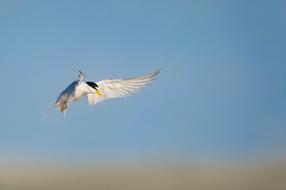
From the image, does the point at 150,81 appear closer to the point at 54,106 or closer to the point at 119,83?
the point at 119,83

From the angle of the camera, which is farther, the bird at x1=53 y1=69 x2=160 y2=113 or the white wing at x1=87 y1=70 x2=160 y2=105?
the white wing at x1=87 y1=70 x2=160 y2=105

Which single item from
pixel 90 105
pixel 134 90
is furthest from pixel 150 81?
pixel 90 105

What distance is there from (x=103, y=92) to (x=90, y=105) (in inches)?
13.3

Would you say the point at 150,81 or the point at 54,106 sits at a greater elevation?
the point at 150,81

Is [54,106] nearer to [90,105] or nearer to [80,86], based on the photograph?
[80,86]

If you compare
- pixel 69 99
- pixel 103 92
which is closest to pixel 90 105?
pixel 103 92

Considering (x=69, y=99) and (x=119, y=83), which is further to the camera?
(x=119, y=83)

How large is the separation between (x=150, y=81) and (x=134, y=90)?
47cm

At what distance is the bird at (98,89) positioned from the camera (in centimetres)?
772

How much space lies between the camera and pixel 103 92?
884cm

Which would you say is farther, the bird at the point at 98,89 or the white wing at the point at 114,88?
the white wing at the point at 114,88

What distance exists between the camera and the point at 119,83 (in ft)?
29.0

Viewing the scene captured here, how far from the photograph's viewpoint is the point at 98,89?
8648 millimetres

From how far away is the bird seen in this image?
7719 millimetres
